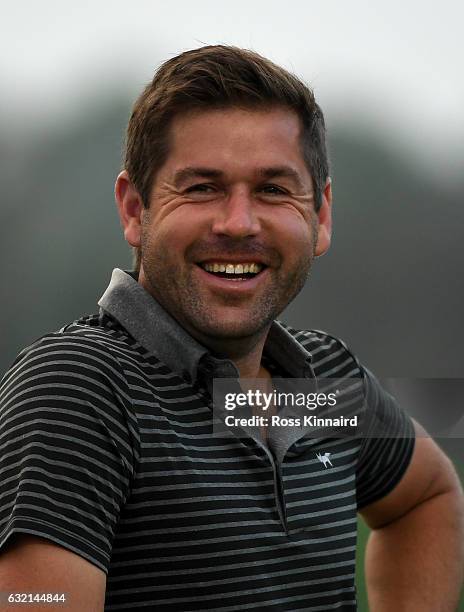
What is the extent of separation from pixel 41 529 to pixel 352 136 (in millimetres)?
8685

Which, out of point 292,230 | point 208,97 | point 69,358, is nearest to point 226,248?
point 292,230

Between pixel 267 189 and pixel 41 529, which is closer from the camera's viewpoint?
pixel 41 529

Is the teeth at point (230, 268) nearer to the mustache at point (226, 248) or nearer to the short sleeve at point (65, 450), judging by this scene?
the mustache at point (226, 248)

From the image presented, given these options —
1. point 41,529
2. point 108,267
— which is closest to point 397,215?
point 108,267

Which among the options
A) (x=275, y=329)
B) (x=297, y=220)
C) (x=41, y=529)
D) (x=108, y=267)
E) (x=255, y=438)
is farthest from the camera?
(x=108, y=267)

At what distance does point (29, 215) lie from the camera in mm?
10828

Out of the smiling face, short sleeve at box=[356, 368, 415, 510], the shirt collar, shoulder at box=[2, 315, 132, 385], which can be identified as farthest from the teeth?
short sleeve at box=[356, 368, 415, 510]

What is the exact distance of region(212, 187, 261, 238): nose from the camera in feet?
5.49

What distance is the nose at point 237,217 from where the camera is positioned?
1.67m

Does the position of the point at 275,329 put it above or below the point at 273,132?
below

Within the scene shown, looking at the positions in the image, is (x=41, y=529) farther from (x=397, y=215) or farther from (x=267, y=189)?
(x=397, y=215)

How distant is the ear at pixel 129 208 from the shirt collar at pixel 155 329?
3.1 inches

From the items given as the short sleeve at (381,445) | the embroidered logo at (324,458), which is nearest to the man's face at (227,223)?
the embroidered logo at (324,458)

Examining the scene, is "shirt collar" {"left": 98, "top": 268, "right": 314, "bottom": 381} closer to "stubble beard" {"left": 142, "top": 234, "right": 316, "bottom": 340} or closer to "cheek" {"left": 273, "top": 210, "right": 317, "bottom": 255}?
"stubble beard" {"left": 142, "top": 234, "right": 316, "bottom": 340}
